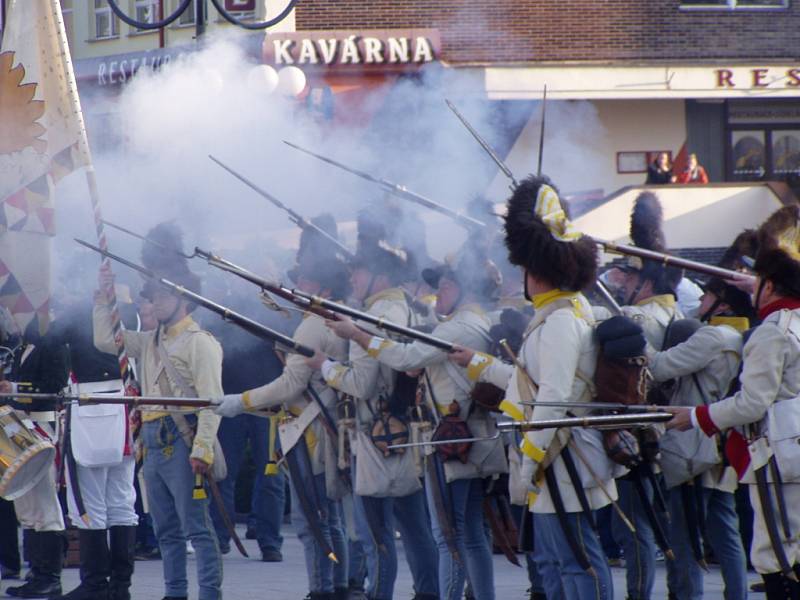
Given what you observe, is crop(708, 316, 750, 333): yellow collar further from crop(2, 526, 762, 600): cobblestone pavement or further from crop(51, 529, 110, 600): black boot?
crop(51, 529, 110, 600): black boot

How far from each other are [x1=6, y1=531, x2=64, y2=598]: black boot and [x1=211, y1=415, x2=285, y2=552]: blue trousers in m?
1.76

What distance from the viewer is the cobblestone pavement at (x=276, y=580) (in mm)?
8172

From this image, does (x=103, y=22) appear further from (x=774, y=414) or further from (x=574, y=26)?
(x=774, y=414)

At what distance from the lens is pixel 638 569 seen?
683 centimetres

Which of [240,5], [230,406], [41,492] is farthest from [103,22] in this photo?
[230,406]

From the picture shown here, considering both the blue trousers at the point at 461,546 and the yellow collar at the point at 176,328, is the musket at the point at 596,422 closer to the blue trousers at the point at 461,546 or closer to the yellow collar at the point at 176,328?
the blue trousers at the point at 461,546

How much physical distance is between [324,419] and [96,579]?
153 cm

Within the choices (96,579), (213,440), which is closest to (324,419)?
(213,440)

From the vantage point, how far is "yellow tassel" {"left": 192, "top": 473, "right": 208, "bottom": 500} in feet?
23.5

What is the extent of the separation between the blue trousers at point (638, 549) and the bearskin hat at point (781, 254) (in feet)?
5.06

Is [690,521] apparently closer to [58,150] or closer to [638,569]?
[638,569]

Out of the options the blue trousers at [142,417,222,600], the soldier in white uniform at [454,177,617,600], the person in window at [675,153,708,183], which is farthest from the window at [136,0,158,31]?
the person in window at [675,153,708,183]

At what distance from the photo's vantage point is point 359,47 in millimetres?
19766

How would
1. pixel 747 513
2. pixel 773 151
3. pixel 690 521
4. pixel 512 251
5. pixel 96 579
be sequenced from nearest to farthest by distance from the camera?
pixel 512 251, pixel 690 521, pixel 96 579, pixel 747 513, pixel 773 151
